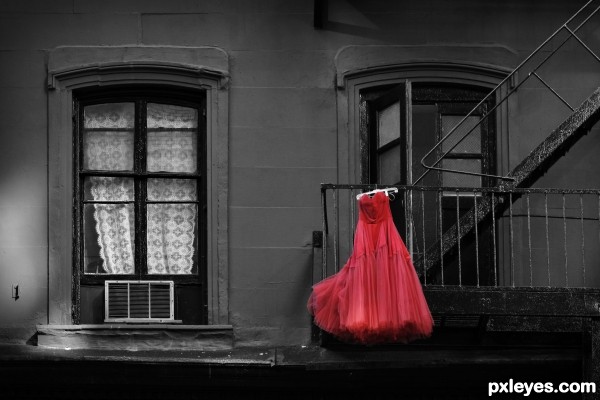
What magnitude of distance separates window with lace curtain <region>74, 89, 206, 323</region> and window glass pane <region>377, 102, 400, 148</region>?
1606 mm

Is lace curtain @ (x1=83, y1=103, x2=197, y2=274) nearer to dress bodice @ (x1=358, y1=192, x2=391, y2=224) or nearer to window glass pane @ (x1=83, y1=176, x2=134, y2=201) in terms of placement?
window glass pane @ (x1=83, y1=176, x2=134, y2=201)

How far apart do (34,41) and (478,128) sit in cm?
412

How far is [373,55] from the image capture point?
12398 mm

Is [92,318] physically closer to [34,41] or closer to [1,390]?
[1,390]

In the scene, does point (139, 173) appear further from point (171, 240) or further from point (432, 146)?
point (432, 146)

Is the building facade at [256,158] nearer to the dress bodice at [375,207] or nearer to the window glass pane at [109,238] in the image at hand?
the window glass pane at [109,238]

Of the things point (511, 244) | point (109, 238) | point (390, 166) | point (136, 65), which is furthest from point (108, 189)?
point (511, 244)

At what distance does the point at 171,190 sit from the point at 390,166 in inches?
79.0

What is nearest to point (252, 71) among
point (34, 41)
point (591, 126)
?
point (34, 41)

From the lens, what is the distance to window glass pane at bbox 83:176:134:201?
40.7ft

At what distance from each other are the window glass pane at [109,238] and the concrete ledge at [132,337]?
0.59m

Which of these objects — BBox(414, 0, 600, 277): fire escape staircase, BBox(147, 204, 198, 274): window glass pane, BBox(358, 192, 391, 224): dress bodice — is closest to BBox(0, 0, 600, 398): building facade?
BBox(147, 204, 198, 274): window glass pane

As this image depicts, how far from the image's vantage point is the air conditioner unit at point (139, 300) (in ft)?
39.9

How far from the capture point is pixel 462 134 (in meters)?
12.6
